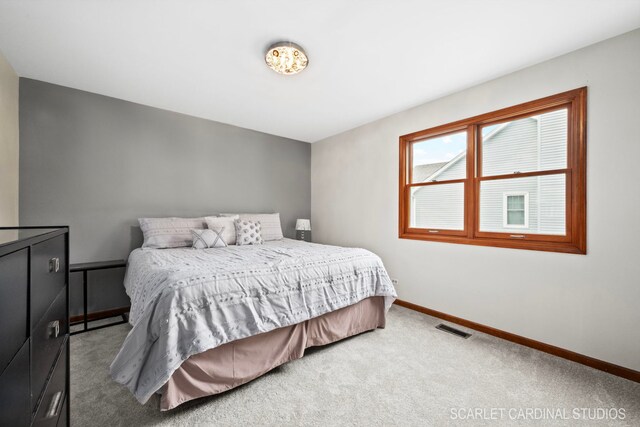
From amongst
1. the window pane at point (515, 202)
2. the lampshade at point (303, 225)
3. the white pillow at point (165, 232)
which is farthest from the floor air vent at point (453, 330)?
the white pillow at point (165, 232)

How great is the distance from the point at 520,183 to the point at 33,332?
3.35 meters

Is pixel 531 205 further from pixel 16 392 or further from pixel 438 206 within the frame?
pixel 16 392

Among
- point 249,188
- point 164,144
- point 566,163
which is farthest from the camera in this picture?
point 249,188

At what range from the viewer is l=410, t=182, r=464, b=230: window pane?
2.99m

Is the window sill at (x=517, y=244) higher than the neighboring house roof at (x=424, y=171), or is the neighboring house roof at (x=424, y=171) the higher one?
the neighboring house roof at (x=424, y=171)

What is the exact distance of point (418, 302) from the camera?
3205 millimetres

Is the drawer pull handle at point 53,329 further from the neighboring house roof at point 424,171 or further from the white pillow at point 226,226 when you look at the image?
the neighboring house roof at point 424,171

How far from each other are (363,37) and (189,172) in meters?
2.75

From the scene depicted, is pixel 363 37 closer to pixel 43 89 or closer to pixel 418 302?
pixel 418 302

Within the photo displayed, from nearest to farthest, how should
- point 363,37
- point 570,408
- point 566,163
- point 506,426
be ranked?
point 506,426 < point 570,408 < point 363,37 < point 566,163

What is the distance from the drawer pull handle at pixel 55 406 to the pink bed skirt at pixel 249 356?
442 mm

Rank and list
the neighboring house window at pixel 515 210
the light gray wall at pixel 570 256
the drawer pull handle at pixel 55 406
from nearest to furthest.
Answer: the drawer pull handle at pixel 55 406 → the light gray wall at pixel 570 256 → the neighboring house window at pixel 515 210

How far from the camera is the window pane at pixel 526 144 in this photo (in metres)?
2.32

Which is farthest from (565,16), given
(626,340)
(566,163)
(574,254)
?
(626,340)
